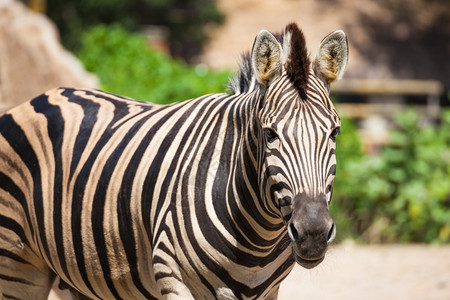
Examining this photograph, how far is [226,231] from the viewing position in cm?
349

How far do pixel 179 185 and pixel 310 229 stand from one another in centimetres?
80

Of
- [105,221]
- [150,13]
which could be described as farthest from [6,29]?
[150,13]

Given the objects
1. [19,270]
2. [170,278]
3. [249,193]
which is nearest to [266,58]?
[249,193]

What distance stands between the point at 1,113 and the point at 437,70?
81.8ft

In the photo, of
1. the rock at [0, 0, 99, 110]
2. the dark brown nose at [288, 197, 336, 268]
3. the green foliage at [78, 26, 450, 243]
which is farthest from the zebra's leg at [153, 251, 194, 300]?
the green foliage at [78, 26, 450, 243]

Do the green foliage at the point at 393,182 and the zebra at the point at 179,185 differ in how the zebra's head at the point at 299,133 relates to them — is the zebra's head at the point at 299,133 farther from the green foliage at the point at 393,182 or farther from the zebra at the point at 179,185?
the green foliage at the point at 393,182

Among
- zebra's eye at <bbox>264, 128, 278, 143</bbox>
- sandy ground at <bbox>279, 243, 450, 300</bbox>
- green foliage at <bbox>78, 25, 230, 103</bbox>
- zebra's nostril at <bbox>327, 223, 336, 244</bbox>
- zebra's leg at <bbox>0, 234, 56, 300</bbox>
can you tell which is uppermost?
zebra's eye at <bbox>264, 128, 278, 143</bbox>

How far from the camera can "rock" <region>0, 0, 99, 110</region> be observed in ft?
28.3

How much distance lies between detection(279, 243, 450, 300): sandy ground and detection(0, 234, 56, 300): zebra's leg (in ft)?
10.9

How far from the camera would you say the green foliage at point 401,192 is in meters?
10.6

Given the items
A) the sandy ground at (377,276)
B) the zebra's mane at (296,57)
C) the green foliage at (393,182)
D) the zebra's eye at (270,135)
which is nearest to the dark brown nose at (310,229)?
the zebra's eye at (270,135)

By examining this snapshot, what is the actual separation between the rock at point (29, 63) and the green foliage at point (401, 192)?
3851 mm

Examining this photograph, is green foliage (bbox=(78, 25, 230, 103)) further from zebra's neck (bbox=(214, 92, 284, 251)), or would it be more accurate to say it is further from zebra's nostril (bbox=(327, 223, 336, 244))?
zebra's nostril (bbox=(327, 223, 336, 244))

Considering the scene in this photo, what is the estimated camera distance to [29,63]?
8.86 metres
